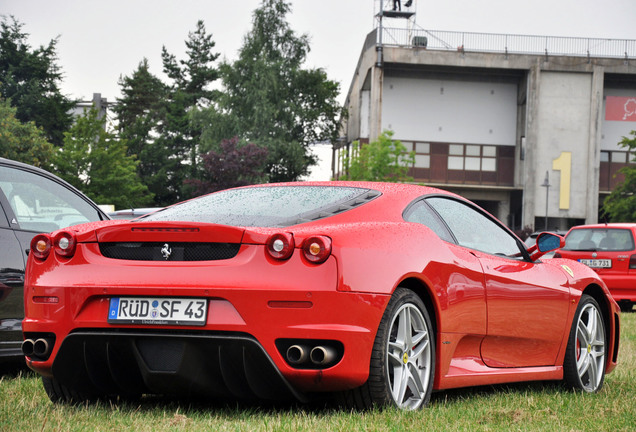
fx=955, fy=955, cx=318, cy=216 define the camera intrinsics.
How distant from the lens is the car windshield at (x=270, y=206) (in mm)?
4621

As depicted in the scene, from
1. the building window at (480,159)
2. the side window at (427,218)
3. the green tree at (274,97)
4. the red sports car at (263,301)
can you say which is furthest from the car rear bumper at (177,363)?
the green tree at (274,97)

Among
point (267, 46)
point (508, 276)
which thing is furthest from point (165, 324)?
point (267, 46)

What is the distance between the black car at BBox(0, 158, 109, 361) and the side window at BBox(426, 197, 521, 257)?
2.87m

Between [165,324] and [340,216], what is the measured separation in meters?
1.01

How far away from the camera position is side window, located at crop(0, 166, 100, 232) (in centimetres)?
669

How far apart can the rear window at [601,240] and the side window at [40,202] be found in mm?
11852

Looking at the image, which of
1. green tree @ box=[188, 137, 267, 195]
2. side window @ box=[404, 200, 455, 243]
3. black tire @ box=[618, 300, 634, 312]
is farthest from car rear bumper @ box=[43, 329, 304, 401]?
green tree @ box=[188, 137, 267, 195]

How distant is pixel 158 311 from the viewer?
437 centimetres

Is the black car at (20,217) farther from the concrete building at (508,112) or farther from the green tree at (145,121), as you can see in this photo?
the green tree at (145,121)

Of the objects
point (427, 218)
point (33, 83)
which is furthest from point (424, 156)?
point (427, 218)

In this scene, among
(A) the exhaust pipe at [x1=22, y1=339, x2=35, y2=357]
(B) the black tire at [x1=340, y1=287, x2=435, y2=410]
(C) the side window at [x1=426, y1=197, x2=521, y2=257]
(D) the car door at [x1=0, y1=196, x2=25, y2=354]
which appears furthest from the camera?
(D) the car door at [x1=0, y1=196, x2=25, y2=354]

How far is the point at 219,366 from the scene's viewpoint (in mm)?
4359

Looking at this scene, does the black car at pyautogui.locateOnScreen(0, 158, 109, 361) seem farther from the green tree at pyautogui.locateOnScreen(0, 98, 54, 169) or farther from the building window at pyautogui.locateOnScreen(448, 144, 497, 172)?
the building window at pyautogui.locateOnScreen(448, 144, 497, 172)

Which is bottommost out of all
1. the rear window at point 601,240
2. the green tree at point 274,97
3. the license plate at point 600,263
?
the license plate at point 600,263
